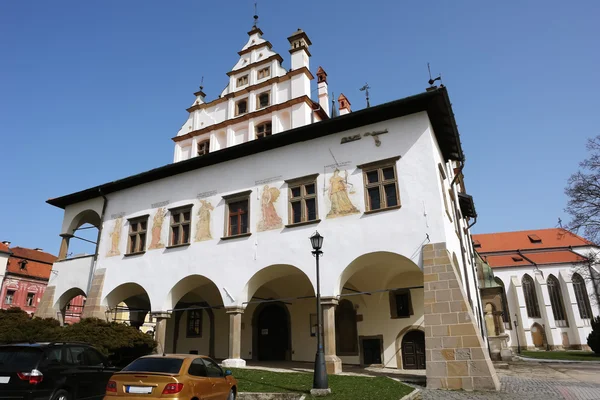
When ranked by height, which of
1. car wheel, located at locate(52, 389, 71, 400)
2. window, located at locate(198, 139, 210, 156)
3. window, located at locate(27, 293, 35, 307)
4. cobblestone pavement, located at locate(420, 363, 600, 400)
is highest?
window, located at locate(198, 139, 210, 156)

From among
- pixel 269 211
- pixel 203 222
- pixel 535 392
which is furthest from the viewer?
pixel 203 222

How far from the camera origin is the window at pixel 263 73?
81.8 ft

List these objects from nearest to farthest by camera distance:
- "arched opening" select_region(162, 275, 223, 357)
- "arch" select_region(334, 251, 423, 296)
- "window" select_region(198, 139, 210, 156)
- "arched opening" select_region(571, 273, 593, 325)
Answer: "arch" select_region(334, 251, 423, 296), "arched opening" select_region(162, 275, 223, 357), "window" select_region(198, 139, 210, 156), "arched opening" select_region(571, 273, 593, 325)

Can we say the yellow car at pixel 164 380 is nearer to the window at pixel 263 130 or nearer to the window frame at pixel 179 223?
the window frame at pixel 179 223

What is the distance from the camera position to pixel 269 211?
16.5 m

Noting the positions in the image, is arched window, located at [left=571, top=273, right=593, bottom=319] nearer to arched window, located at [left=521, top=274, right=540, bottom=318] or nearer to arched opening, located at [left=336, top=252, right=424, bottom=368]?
arched window, located at [left=521, top=274, right=540, bottom=318]

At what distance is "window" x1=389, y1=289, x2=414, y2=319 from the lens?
17163mm

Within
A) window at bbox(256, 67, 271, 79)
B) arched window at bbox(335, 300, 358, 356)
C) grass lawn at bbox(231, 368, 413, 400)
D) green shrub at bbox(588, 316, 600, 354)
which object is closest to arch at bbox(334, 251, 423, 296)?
arched window at bbox(335, 300, 358, 356)

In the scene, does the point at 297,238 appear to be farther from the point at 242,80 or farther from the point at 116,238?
the point at 242,80

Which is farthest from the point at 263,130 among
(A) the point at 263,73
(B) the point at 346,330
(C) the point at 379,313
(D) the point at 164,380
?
(D) the point at 164,380

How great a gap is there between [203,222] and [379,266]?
25.8ft

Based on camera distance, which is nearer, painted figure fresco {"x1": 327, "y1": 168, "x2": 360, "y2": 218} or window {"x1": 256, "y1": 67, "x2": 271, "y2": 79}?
painted figure fresco {"x1": 327, "y1": 168, "x2": 360, "y2": 218}

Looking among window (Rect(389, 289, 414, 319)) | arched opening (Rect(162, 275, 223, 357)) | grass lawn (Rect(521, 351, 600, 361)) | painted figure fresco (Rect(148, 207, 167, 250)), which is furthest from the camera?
grass lawn (Rect(521, 351, 600, 361))

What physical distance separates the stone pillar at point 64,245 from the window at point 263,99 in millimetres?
13258
